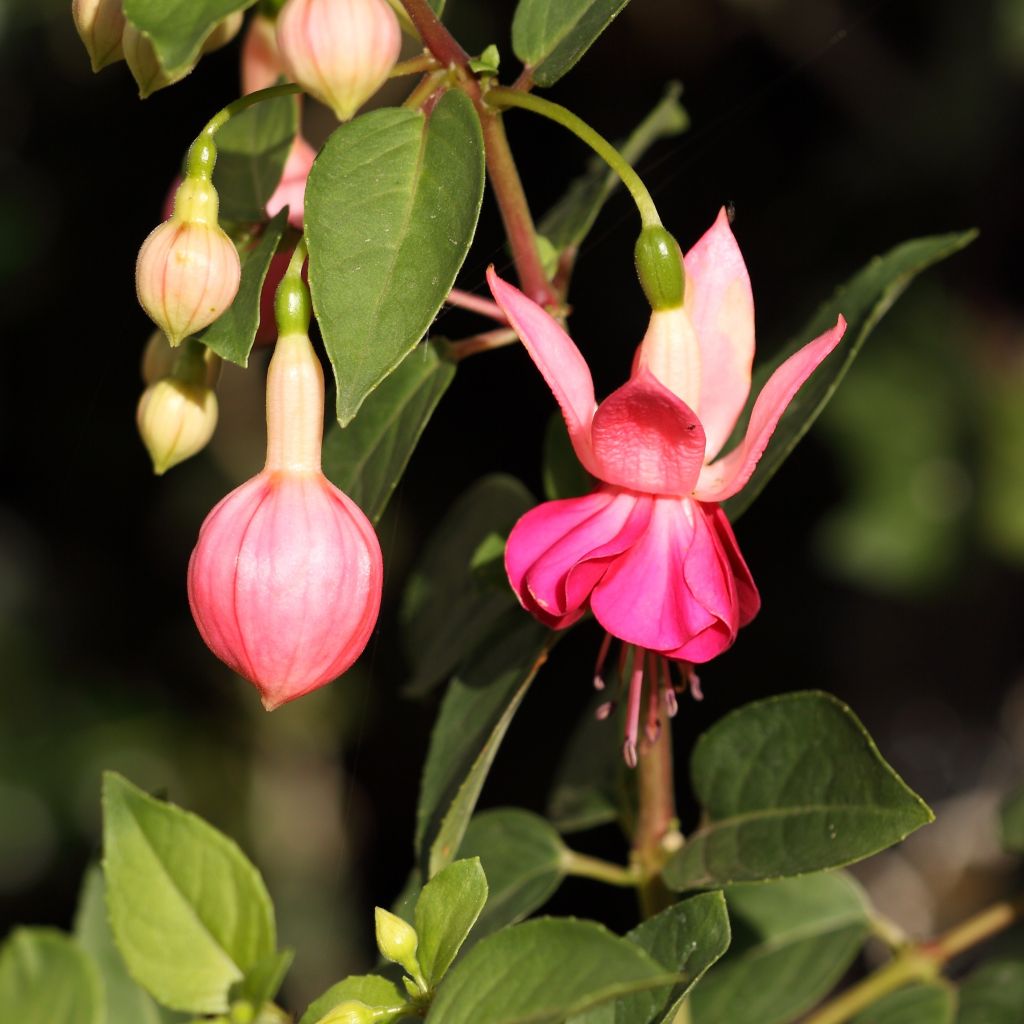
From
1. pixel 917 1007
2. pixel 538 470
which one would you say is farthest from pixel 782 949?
pixel 538 470

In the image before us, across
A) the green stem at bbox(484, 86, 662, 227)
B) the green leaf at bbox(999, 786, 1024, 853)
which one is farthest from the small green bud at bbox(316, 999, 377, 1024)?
the green leaf at bbox(999, 786, 1024, 853)

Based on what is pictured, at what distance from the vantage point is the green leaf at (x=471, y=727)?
63 centimetres

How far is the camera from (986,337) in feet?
5.63

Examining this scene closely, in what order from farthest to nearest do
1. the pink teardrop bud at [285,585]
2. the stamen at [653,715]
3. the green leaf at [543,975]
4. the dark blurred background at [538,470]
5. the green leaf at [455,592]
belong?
the dark blurred background at [538,470]
the green leaf at [455,592]
the stamen at [653,715]
the pink teardrop bud at [285,585]
the green leaf at [543,975]

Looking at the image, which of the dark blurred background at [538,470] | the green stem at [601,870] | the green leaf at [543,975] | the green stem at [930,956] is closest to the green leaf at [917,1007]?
the green stem at [930,956]

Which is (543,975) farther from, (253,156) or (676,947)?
(253,156)

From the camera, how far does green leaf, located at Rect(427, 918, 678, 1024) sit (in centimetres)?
44

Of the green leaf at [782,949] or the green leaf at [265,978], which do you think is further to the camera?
the green leaf at [782,949]

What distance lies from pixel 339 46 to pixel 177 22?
0.20ft

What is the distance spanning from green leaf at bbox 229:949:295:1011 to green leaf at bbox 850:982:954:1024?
381 millimetres

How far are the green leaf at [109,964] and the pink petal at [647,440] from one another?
34 cm

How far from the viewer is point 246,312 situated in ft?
1.93

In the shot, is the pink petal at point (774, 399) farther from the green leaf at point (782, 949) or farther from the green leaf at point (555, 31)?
the green leaf at point (782, 949)

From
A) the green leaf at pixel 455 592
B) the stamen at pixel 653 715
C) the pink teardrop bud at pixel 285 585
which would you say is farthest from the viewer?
the green leaf at pixel 455 592
